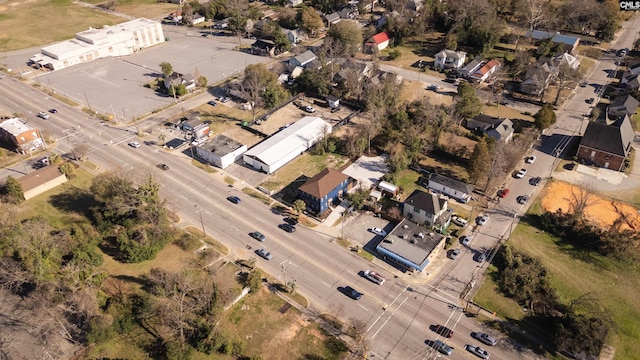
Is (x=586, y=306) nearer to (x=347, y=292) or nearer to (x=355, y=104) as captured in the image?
(x=347, y=292)

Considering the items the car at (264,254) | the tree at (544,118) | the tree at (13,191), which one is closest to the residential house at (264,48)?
the tree at (544,118)

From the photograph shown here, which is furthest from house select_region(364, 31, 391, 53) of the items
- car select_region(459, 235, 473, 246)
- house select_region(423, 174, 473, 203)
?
car select_region(459, 235, 473, 246)

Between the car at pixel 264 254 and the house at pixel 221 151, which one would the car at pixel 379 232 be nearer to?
the car at pixel 264 254

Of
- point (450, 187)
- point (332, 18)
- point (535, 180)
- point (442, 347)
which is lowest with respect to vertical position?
point (442, 347)

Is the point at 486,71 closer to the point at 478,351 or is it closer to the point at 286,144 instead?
the point at 286,144

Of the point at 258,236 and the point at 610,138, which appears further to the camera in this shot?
the point at 610,138

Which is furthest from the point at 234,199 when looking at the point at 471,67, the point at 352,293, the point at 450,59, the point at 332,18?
the point at 332,18

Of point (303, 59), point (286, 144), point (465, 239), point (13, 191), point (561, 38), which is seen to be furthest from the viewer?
point (561, 38)
